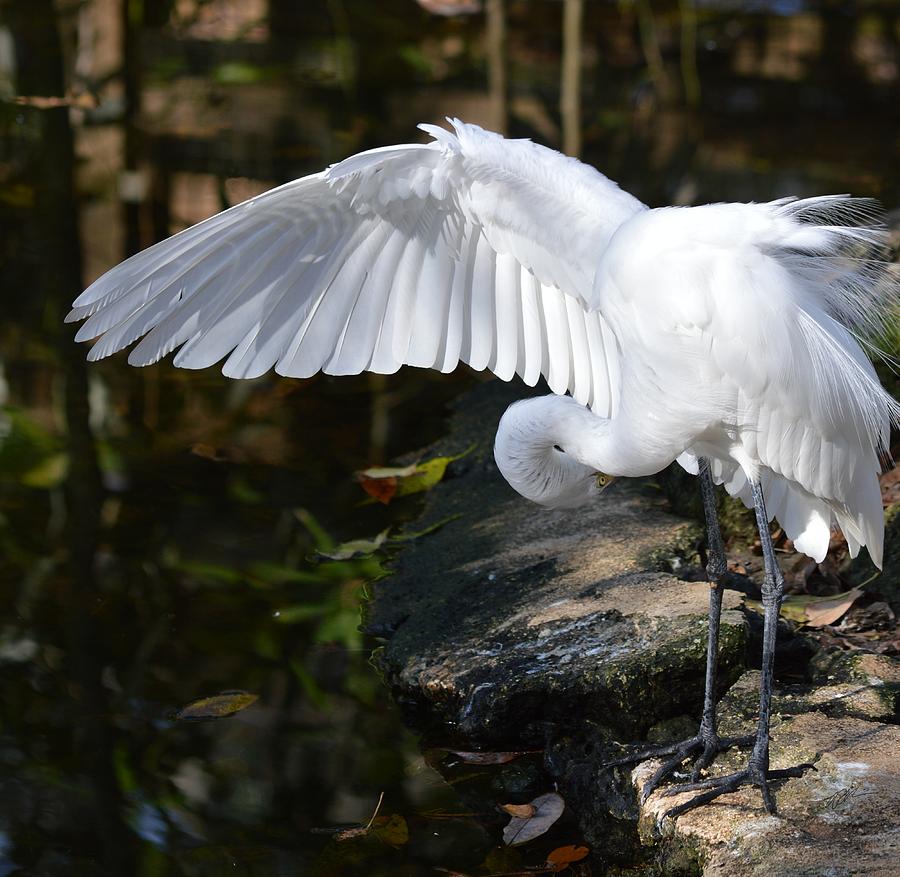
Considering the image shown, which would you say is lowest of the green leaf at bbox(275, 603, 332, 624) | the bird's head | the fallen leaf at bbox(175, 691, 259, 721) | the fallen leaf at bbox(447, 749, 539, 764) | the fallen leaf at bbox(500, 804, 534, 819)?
the fallen leaf at bbox(500, 804, 534, 819)

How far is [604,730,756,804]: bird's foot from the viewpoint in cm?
315

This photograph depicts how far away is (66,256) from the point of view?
7.44 meters

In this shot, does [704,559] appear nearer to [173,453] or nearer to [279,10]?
[173,453]

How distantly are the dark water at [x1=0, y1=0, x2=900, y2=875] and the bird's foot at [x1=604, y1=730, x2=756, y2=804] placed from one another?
1.42 ft

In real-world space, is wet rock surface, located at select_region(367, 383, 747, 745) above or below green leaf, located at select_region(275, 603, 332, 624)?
above

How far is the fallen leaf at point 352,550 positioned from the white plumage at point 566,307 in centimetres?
115

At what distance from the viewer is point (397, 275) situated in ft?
11.9

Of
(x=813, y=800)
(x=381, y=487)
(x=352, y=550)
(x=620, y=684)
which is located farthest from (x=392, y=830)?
(x=381, y=487)

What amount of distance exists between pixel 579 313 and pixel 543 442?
→ 619 millimetres

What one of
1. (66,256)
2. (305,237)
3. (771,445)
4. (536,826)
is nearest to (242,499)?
(305,237)

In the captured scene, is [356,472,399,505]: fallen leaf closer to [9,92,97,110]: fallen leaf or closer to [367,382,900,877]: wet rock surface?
[367,382,900,877]: wet rock surface

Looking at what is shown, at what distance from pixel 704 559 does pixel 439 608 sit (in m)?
0.90

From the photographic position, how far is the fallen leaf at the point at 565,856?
3.14 meters

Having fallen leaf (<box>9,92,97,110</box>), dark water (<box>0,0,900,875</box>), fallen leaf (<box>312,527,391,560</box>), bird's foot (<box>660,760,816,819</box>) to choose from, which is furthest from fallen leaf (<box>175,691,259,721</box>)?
fallen leaf (<box>9,92,97,110</box>)
